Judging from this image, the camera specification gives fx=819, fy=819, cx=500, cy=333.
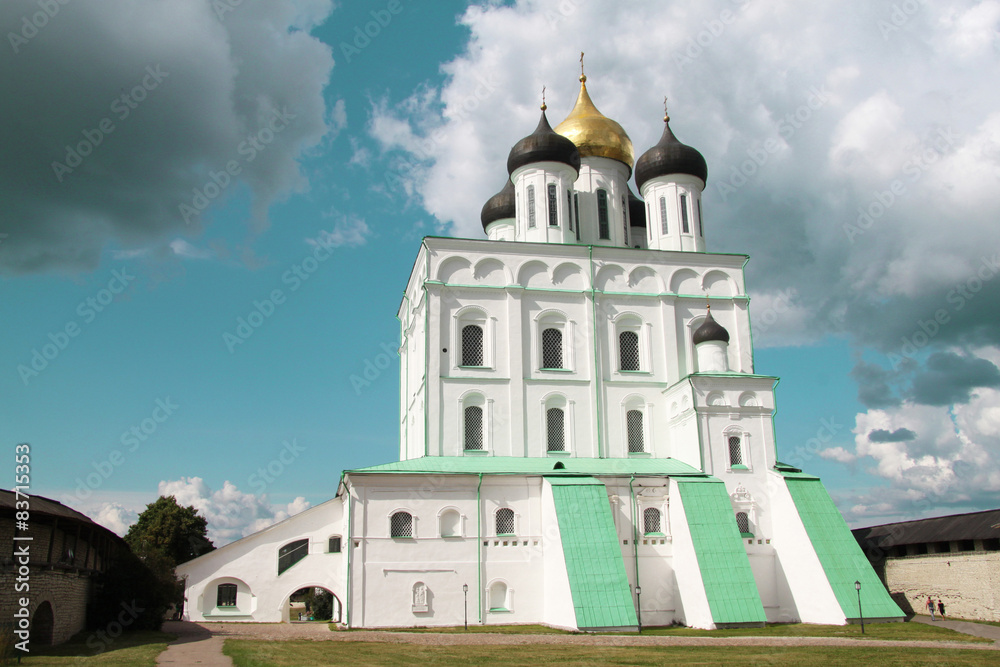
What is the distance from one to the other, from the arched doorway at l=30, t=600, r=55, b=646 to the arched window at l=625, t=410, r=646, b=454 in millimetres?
15979

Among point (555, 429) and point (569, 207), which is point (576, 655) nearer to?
point (555, 429)

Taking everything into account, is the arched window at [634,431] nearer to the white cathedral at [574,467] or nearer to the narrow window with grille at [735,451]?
the white cathedral at [574,467]

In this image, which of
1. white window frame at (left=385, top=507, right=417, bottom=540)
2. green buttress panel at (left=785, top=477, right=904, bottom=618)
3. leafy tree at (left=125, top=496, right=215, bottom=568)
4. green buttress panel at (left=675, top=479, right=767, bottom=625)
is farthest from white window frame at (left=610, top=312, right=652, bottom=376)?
leafy tree at (left=125, top=496, right=215, bottom=568)

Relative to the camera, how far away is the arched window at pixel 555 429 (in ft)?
82.7

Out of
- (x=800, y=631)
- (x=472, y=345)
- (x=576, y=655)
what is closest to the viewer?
(x=576, y=655)

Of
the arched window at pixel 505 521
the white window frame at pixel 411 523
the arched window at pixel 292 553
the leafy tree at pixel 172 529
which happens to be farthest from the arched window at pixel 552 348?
the leafy tree at pixel 172 529

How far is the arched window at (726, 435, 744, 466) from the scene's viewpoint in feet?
78.6

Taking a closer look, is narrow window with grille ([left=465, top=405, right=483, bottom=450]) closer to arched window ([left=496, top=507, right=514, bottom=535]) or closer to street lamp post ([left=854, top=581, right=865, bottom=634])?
arched window ([left=496, top=507, right=514, bottom=535])

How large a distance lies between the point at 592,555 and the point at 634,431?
19.1 feet

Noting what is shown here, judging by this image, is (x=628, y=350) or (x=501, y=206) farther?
(x=501, y=206)

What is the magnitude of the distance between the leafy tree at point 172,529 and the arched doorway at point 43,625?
22748mm

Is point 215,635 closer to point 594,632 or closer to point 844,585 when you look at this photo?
point 594,632

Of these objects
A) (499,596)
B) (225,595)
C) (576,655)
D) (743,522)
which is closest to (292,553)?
(225,595)

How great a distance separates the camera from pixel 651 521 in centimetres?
2314
